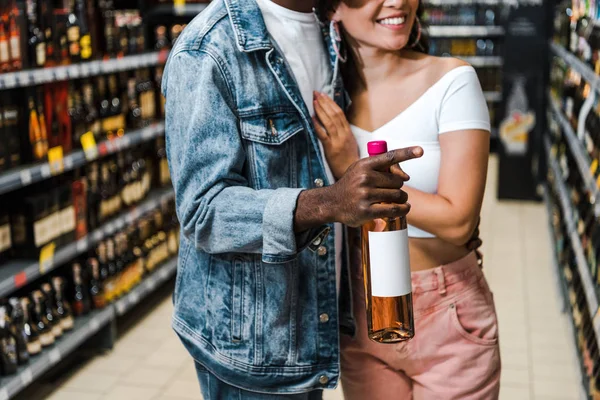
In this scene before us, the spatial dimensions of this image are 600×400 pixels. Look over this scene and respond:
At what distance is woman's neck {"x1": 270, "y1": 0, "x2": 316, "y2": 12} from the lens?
5.06 ft

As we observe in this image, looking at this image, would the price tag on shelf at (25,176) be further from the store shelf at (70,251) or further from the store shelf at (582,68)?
the store shelf at (582,68)

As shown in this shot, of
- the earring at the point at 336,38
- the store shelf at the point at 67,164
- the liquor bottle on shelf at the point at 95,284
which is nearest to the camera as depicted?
the earring at the point at 336,38

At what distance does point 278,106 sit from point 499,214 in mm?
5757

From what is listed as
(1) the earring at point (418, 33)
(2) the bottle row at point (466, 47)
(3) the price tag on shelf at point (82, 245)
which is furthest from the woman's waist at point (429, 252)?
(2) the bottle row at point (466, 47)

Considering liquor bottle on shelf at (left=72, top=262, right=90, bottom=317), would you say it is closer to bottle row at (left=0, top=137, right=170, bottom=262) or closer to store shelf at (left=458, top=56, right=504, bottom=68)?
bottle row at (left=0, top=137, right=170, bottom=262)

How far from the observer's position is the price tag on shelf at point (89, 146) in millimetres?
3848

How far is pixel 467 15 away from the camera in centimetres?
980

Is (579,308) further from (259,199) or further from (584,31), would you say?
(259,199)

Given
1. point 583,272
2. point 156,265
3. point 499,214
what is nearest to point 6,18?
point 156,265

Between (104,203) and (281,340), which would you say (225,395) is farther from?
(104,203)

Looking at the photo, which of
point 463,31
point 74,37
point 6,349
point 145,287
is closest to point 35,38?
point 74,37

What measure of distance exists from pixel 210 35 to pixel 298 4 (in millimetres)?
233

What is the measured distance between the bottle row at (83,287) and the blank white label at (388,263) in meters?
2.34

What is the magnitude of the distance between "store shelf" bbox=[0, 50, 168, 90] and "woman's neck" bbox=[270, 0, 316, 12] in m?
1.87
